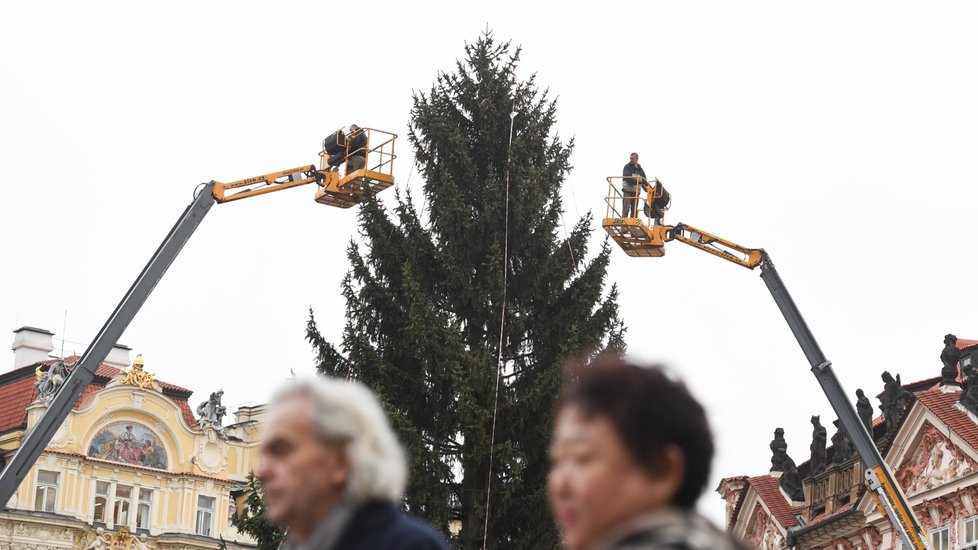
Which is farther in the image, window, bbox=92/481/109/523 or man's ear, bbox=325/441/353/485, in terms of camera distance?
window, bbox=92/481/109/523

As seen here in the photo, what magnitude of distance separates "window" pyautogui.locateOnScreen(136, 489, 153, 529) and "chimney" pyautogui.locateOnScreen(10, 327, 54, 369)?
Answer: 6.45 meters

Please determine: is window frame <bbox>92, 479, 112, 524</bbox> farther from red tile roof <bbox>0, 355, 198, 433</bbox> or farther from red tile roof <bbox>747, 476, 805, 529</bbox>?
red tile roof <bbox>747, 476, 805, 529</bbox>

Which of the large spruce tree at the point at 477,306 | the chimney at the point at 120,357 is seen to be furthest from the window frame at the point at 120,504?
the large spruce tree at the point at 477,306

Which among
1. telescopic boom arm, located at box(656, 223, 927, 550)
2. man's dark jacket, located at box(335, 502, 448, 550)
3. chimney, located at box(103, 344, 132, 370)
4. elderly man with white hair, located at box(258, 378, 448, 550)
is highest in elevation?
chimney, located at box(103, 344, 132, 370)

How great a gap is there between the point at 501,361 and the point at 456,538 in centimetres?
289

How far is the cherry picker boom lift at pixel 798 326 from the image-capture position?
23109mm

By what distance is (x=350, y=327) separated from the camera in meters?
25.8

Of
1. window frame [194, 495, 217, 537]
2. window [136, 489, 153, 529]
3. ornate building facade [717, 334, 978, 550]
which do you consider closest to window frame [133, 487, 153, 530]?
window [136, 489, 153, 529]

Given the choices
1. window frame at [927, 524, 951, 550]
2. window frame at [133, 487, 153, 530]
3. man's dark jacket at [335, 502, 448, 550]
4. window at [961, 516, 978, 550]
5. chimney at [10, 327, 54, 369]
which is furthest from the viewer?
chimney at [10, 327, 54, 369]

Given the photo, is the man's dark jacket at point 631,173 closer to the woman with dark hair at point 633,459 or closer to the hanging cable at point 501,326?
the hanging cable at point 501,326

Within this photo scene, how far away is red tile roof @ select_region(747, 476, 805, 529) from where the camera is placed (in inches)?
1586

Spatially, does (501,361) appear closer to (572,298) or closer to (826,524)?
(572,298)

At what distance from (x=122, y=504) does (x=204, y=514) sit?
9.00ft

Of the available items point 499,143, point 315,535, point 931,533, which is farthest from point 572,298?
point 315,535
